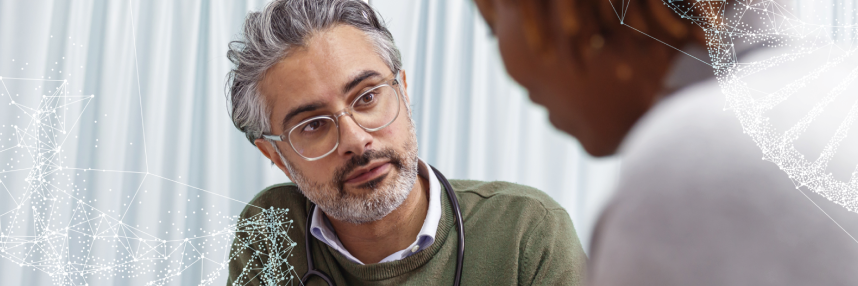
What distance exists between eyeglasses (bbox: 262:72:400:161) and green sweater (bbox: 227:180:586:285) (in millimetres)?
148

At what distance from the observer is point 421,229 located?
766mm

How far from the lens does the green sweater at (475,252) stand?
28.7 inches

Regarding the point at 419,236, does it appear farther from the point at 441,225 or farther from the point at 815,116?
the point at 815,116

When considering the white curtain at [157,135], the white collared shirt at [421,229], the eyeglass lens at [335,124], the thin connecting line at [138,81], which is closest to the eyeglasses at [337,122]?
the eyeglass lens at [335,124]

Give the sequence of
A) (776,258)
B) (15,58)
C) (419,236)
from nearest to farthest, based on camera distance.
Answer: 1. (776,258)
2. (419,236)
3. (15,58)

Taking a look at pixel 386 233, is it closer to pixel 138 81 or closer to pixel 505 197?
pixel 505 197

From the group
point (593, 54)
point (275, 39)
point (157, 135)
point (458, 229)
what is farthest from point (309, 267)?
point (593, 54)

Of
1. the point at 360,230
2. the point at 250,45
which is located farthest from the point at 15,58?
the point at 360,230

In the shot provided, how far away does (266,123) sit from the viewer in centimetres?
78

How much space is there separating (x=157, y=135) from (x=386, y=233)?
1.94 ft

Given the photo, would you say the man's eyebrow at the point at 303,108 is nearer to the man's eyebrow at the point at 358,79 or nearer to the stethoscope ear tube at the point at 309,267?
the man's eyebrow at the point at 358,79

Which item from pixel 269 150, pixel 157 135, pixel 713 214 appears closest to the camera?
pixel 713 214

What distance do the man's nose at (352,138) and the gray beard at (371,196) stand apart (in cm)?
5

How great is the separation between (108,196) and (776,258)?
4.07 feet
